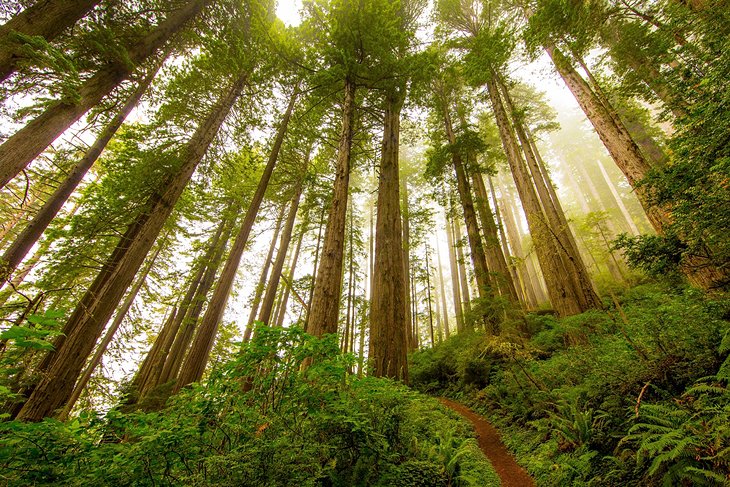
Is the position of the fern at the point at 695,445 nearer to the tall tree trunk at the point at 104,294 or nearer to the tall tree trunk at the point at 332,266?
the tall tree trunk at the point at 332,266

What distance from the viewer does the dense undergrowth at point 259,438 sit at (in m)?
1.84

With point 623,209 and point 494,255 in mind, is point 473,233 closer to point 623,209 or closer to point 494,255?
point 494,255

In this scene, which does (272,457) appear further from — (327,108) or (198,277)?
(198,277)

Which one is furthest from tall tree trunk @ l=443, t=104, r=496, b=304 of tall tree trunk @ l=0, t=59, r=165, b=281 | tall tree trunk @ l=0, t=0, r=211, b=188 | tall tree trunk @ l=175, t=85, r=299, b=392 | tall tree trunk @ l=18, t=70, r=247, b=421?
tall tree trunk @ l=0, t=59, r=165, b=281

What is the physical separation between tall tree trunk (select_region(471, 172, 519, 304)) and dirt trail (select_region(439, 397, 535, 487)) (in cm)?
364

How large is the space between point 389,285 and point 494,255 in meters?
5.22

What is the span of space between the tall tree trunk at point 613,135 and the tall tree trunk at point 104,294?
430 inches

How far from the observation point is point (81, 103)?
4.79 meters

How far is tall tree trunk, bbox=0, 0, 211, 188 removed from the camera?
391 centimetres

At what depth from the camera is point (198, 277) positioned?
41.5 feet

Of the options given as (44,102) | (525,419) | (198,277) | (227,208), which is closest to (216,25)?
(44,102)

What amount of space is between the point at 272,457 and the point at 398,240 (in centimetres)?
573

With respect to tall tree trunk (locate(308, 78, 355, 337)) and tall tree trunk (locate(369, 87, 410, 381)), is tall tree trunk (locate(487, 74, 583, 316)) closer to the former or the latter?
tall tree trunk (locate(369, 87, 410, 381))

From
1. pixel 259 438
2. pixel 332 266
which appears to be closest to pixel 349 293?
pixel 332 266
